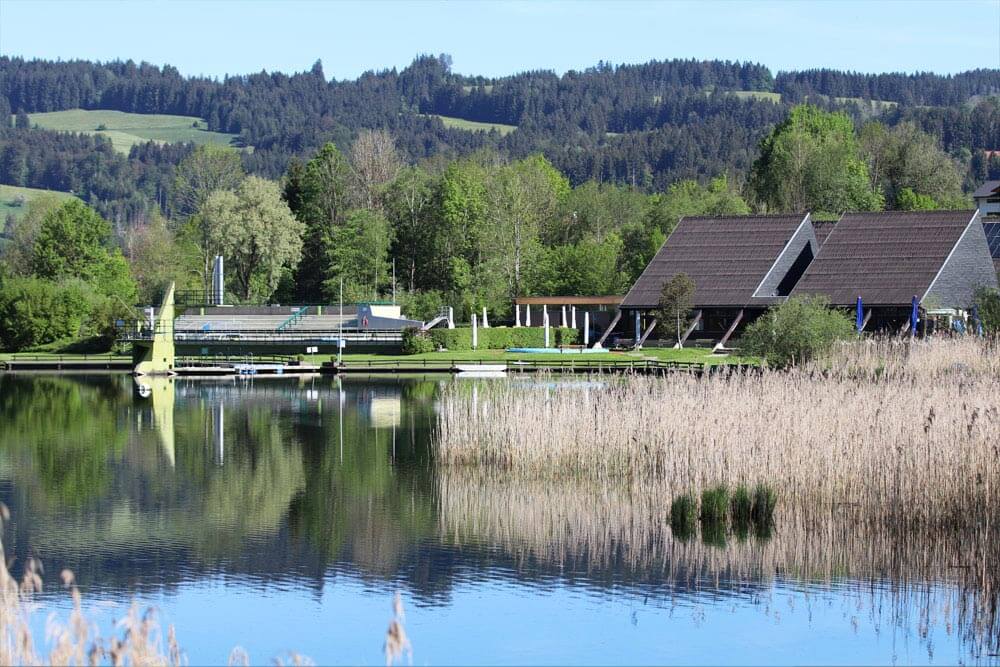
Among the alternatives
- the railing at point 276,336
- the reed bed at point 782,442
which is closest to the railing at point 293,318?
the railing at point 276,336

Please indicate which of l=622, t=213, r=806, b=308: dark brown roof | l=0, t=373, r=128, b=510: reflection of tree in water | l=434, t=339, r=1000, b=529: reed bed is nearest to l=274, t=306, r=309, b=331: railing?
l=622, t=213, r=806, b=308: dark brown roof

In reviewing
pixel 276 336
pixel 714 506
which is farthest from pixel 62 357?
pixel 714 506

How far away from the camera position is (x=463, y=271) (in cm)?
7781

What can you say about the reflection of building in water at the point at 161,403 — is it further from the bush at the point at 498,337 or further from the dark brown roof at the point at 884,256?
the dark brown roof at the point at 884,256

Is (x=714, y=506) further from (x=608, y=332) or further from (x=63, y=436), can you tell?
(x=608, y=332)

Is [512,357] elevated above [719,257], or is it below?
below

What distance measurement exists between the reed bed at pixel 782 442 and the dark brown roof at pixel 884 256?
113 feet

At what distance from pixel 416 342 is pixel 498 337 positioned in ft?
13.9

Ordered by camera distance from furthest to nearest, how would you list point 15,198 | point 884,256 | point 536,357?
point 15,198 < point 884,256 < point 536,357

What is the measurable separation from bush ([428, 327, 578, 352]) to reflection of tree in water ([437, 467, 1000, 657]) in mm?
43831

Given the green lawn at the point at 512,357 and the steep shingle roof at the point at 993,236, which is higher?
the steep shingle roof at the point at 993,236

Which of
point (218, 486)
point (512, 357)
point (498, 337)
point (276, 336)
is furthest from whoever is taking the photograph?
point (276, 336)

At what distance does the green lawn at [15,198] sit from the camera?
178 metres

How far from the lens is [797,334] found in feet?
134
